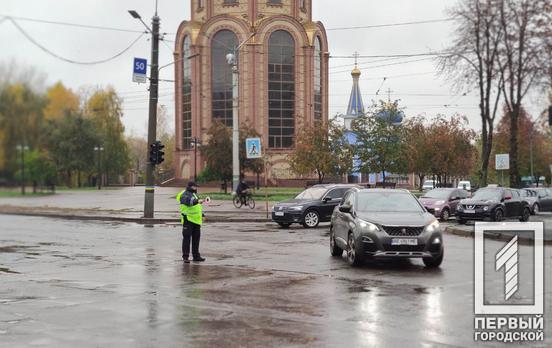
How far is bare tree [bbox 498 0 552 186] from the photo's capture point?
29.5 meters

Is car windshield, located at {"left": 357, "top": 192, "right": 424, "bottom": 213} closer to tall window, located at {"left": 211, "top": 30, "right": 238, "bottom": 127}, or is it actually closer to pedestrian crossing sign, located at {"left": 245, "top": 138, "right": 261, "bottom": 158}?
pedestrian crossing sign, located at {"left": 245, "top": 138, "right": 261, "bottom": 158}

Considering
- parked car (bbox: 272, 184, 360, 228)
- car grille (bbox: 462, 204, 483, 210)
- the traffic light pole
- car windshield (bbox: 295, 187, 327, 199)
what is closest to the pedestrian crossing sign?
the traffic light pole

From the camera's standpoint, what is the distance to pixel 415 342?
6.74m

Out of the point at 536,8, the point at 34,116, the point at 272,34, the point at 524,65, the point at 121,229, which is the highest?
the point at 272,34

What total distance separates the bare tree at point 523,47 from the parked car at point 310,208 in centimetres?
1229

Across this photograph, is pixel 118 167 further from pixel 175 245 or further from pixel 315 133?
pixel 175 245

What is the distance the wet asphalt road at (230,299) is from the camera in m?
7.04

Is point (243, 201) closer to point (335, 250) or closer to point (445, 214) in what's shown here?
point (445, 214)

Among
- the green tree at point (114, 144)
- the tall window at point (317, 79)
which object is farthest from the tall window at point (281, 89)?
the green tree at point (114, 144)

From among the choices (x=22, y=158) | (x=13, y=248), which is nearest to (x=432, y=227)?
(x=22, y=158)

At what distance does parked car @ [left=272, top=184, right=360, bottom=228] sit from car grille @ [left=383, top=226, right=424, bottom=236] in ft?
37.5

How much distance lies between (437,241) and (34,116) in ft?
27.4

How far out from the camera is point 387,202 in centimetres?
1358

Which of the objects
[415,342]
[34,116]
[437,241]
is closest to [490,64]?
[437,241]
